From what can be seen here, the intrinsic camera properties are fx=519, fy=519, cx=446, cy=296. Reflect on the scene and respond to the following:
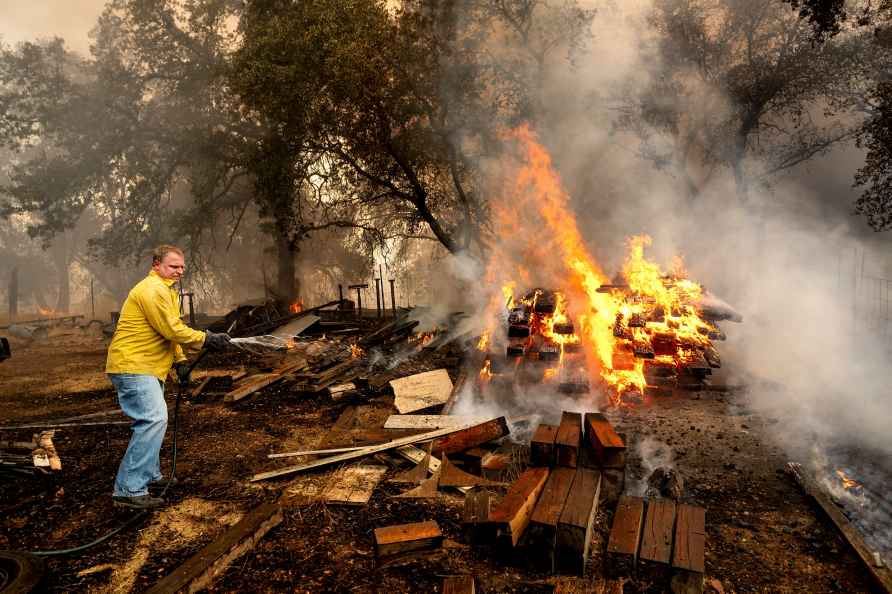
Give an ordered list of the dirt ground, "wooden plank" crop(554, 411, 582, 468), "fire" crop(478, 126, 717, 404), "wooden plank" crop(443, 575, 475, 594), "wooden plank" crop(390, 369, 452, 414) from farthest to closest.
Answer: "fire" crop(478, 126, 717, 404) < "wooden plank" crop(390, 369, 452, 414) < "wooden plank" crop(554, 411, 582, 468) < the dirt ground < "wooden plank" crop(443, 575, 475, 594)

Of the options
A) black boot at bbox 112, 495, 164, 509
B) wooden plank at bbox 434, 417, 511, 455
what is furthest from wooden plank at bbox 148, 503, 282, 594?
wooden plank at bbox 434, 417, 511, 455

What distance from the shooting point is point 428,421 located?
614 cm

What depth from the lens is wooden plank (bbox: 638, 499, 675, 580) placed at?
10.7ft

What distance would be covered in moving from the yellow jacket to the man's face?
9cm

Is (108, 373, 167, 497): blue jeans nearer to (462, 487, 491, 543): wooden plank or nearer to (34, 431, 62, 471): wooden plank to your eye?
(34, 431, 62, 471): wooden plank

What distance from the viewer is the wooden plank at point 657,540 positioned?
3.27 m

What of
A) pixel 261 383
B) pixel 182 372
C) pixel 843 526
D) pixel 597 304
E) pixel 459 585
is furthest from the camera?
pixel 597 304

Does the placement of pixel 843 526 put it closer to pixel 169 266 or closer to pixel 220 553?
pixel 220 553

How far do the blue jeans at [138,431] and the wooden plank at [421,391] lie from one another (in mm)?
3153

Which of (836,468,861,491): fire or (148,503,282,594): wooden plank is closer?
(148,503,282,594): wooden plank

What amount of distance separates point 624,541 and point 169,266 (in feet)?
14.7

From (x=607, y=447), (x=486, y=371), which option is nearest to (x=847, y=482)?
(x=607, y=447)

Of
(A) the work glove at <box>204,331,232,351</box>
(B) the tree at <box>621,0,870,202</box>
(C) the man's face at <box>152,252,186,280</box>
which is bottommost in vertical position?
(A) the work glove at <box>204,331,232,351</box>

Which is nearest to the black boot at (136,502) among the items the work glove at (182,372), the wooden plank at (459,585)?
the work glove at (182,372)
